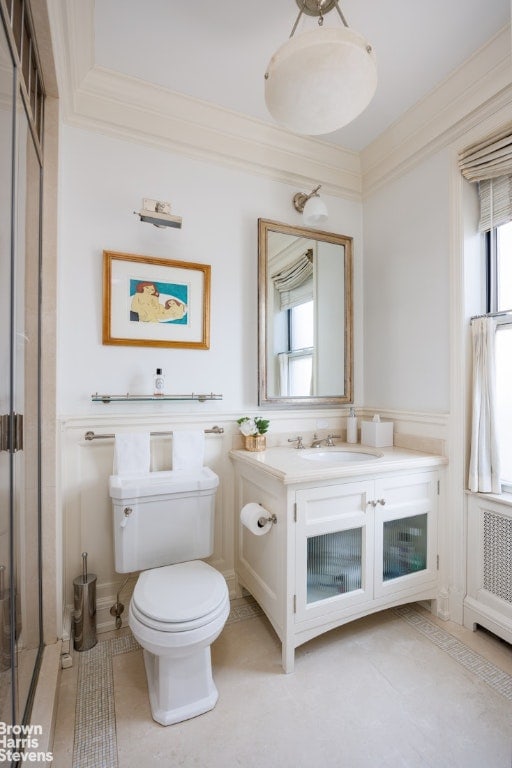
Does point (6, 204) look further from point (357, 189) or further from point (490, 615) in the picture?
point (490, 615)

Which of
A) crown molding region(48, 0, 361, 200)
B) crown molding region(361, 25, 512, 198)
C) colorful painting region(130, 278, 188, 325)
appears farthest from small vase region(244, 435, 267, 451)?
crown molding region(361, 25, 512, 198)

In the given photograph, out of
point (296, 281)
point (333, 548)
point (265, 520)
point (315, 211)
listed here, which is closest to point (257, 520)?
point (265, 520)

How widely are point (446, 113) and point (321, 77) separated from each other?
1044 millimetres

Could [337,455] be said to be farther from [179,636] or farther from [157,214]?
[157,214]

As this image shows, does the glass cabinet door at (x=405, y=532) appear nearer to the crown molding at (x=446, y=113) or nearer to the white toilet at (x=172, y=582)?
the white toilet at (x=172, y=582)

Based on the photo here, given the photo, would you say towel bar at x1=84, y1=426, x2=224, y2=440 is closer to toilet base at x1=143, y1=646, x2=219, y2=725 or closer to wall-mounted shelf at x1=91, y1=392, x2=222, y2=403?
wall-mounted shelf at x1=91, y1=392, x2=222, y2=403

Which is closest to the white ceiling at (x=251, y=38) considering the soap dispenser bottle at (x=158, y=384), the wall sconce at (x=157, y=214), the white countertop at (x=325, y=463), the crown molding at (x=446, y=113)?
the crown molding at (x=446, y=113)

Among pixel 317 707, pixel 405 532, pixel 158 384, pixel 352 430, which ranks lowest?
pixel 317 707

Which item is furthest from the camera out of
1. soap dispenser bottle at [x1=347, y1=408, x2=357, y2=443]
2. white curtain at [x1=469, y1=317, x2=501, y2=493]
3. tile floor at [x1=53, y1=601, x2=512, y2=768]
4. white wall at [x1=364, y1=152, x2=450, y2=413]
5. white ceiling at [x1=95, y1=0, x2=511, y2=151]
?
soap dispenser bottle at [x1=347, y1=408, x2=357, y2=443]

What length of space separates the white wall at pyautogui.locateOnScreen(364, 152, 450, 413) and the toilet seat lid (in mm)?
1456

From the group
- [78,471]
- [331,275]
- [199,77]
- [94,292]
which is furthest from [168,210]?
[78,471]

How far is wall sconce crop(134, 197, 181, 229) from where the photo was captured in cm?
180

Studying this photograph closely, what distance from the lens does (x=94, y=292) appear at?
187 centimetres

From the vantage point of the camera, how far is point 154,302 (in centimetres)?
198
